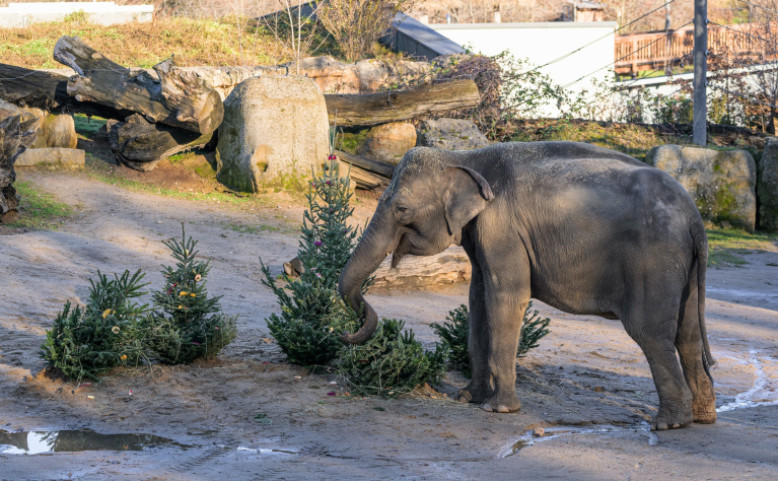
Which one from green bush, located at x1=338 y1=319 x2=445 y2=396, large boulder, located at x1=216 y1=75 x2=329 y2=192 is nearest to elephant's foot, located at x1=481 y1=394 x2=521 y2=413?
green bush, located at x1=338 y1=319 x2=445 y2=396

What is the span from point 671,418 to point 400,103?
13396 millimetres

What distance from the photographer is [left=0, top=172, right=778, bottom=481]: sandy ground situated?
5094mm

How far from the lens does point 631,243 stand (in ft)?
19.4

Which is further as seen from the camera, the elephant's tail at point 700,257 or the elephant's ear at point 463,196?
the elephant's ear at point 463,196

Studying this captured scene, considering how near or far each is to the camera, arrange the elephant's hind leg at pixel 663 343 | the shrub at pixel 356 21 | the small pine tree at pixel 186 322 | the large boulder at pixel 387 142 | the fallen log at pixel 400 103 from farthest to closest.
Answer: the shrub at pixel 356 21 < the large boulder at pixel 387 142 < the fallen log at pixel 400 103 < the small pine tree at pixel 186 322 < the elephant's hind leg at pixel 663 343

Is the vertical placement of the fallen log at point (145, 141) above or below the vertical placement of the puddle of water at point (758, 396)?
above

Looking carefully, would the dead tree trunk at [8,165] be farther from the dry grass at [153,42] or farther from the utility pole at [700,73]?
the utility pole at [700,73]

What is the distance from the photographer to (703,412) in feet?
20.2

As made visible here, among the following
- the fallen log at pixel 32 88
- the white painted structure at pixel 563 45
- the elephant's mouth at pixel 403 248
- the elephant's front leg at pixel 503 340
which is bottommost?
the elephant's front leg at pixel 503 340

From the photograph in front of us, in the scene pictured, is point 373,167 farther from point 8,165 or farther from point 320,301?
point 320,301

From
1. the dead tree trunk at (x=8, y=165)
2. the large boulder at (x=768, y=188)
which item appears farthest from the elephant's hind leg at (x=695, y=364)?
the large boulder at (x=768, y=188)

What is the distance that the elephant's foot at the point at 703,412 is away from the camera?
6141 mm

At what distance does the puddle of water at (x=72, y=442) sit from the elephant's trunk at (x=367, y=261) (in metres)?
1.55

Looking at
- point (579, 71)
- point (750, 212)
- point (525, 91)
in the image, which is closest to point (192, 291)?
point (750, 212)
